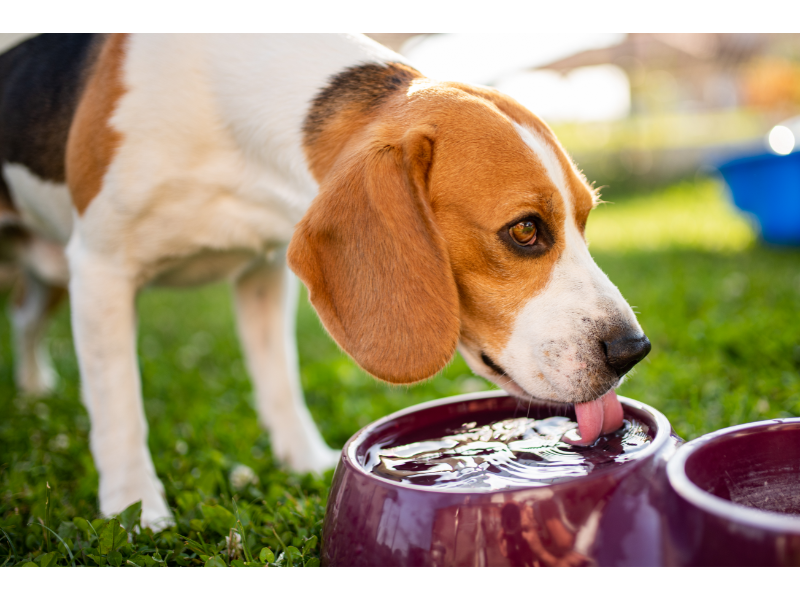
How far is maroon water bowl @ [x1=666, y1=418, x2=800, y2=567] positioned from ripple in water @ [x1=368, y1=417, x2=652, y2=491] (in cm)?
16

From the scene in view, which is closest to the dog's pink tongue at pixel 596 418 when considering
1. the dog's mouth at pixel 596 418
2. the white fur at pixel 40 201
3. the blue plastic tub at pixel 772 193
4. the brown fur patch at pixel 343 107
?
the dog's mouth at pixel 596 418

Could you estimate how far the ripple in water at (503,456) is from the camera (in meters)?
1.67

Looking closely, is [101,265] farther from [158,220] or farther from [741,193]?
[741,193]

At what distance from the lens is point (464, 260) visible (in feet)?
6.67

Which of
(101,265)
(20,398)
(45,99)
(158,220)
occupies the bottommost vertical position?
(20,398)

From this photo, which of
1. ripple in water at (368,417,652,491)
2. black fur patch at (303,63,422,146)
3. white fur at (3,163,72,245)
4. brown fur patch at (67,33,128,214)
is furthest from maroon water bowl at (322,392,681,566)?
white fur at (3,163,72,245)

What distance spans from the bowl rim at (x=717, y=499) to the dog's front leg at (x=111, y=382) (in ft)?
5.42

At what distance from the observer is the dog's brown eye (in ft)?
6.50

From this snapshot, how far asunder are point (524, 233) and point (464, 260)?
0.18m

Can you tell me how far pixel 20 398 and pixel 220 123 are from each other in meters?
2.34

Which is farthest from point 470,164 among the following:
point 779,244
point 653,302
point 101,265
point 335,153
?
point 779,244

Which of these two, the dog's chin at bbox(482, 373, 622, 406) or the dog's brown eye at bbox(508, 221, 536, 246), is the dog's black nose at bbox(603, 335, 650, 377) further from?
the dog's brown eye at bbox(508, 221, 536, 246)

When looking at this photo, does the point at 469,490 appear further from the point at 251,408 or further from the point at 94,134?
the point at 251,408

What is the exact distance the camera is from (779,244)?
20.2ft
